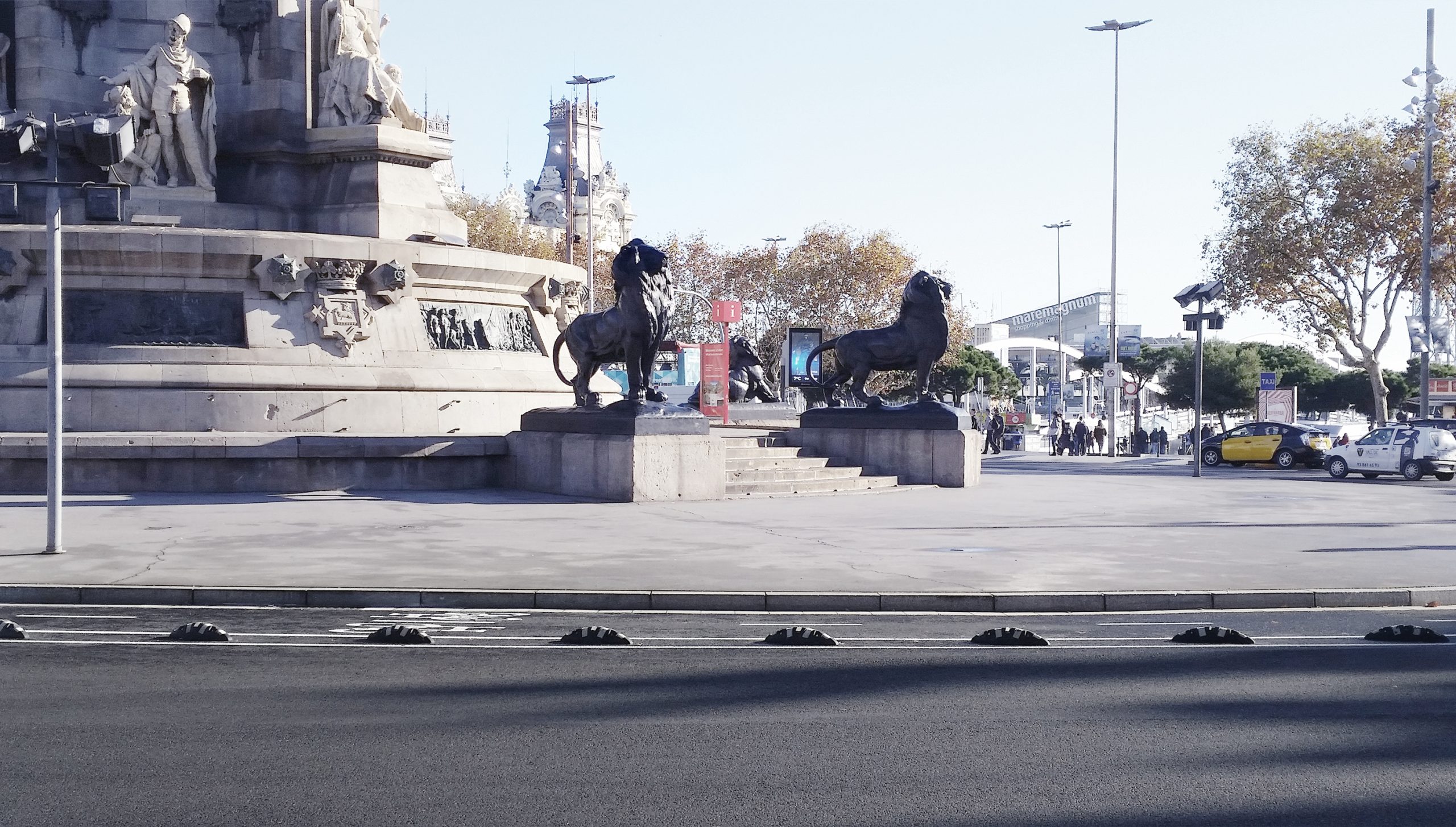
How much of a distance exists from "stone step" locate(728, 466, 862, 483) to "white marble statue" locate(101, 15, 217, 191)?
860cm

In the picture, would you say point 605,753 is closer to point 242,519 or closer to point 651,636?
point 651,636

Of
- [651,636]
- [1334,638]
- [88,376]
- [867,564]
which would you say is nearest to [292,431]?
[88,376]

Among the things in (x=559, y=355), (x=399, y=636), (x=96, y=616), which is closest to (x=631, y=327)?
(x=559, y=355)

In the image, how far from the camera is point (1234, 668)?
848 centimetres

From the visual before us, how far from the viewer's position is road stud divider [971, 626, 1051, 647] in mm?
9297

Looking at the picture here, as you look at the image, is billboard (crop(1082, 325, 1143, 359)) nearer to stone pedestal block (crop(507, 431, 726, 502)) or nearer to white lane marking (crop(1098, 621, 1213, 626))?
stone pedestal block (crop(507, 431, 726, 502))

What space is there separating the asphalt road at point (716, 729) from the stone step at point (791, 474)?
10843 millimetres

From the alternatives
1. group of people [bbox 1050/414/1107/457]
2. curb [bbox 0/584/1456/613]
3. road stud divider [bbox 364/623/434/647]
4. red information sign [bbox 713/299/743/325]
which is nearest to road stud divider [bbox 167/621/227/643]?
road stud divider [bbox 364/623/434/647]

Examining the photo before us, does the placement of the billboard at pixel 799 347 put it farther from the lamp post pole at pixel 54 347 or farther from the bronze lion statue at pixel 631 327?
the lamp post pole at pixel 54 347

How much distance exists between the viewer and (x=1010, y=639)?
937 centimetres

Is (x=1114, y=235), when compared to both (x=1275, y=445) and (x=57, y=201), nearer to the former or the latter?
(x=1275, y=445)

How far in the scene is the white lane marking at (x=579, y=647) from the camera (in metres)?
9.00

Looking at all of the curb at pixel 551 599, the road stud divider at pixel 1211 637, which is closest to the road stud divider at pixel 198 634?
the curb at pixel 551 599

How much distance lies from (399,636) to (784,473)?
1264cm
